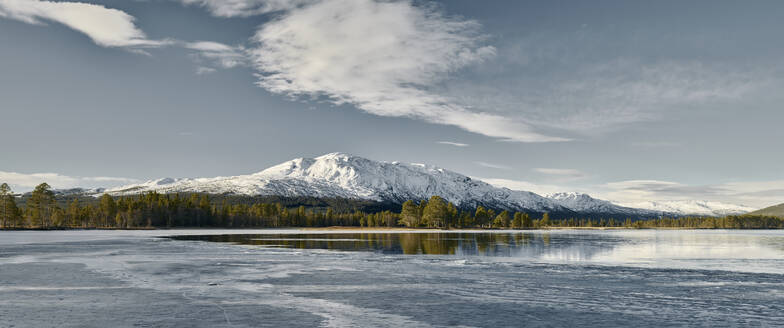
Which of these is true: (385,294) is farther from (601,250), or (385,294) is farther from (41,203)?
(41,203)

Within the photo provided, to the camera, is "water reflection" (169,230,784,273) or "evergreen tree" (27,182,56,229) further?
"evergreen tree" (27,182,56,229)

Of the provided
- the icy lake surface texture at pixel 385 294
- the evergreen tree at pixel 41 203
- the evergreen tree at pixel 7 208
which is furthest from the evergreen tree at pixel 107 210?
the icy lake surface texture at pixel 385 294

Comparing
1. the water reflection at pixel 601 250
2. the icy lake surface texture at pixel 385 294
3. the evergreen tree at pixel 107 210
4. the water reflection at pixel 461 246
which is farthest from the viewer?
the evergreen tree at pixel 107 210

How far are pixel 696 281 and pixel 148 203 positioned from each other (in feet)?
625

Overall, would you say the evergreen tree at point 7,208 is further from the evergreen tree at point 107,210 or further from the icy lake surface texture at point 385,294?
the icy lake surface texture at point 385,294

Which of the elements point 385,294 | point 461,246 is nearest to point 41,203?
point 461,246

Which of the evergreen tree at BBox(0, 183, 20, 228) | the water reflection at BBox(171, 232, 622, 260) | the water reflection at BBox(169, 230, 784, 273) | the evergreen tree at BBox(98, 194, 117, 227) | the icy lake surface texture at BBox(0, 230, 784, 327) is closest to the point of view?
the icy lake surface texture at BBox(0, 230, 784, 327)

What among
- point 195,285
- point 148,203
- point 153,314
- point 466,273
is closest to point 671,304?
point 466,273

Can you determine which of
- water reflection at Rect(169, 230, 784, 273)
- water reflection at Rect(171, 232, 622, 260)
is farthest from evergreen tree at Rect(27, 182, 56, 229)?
water reflection at Rect(169, 230, 784, 273)

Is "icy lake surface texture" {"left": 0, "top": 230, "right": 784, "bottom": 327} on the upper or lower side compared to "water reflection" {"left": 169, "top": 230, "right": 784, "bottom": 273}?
upper

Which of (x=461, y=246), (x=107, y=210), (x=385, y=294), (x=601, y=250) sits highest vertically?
(x=107, y=210)

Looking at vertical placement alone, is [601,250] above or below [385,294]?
below

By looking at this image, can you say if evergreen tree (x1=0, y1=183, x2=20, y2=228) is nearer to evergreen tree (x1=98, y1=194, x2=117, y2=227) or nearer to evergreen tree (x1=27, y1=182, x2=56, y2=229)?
evergreen tree (x1=27, y1=182, x2=56, y2=229)

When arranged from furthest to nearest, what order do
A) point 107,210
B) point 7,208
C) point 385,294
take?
point 107,210 → point 7,208 → point 385,294
